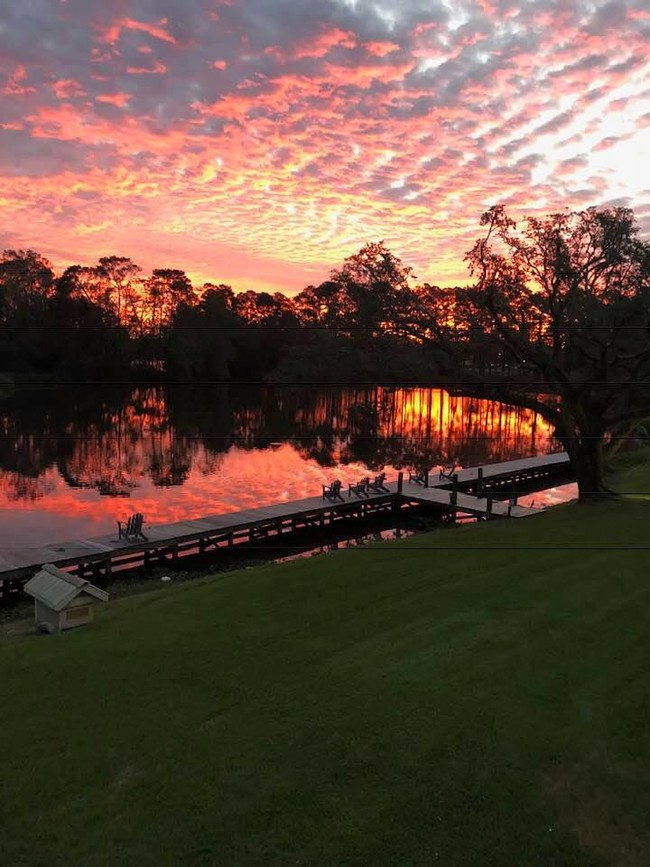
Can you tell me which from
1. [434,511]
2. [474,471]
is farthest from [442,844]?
[474,471]

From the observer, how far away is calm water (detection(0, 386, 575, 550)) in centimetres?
2997

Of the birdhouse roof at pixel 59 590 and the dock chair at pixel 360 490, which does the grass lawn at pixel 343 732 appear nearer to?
the birdhouse roof at pixel 59 590

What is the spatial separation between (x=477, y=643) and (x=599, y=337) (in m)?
18.4

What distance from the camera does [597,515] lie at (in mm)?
23219

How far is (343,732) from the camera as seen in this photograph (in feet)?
25.9

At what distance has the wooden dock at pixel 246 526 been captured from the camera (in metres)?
21.4

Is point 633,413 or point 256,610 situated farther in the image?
point 633,413

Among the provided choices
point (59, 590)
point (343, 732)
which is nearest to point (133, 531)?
point (59, 590)

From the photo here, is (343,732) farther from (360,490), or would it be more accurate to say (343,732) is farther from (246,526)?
(360,490)

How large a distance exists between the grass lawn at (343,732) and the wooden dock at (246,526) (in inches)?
318

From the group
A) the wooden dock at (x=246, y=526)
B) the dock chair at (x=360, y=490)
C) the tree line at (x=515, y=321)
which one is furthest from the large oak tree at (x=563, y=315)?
the dock chair at (x=360, y=490)

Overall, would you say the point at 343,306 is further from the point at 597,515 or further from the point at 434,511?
the point at 434,511

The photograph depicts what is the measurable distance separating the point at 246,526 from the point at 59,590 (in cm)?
1366

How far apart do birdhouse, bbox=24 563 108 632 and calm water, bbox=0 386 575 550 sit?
6.03 meters
